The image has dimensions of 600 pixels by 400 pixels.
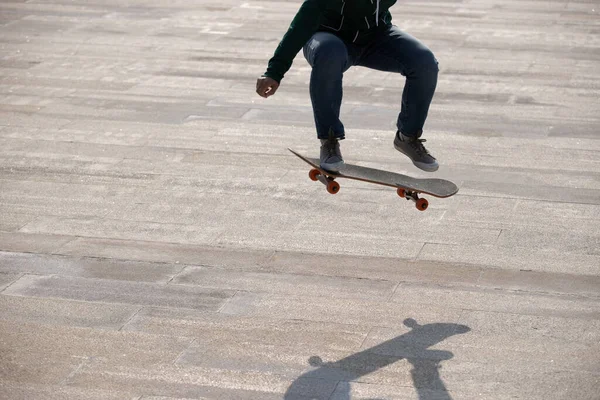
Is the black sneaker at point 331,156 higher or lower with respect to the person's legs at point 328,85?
lower

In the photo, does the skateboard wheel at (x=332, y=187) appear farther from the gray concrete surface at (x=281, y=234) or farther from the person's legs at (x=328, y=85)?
the gray concrete surface at (x=281, y=234)

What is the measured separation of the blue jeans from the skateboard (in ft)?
0.89

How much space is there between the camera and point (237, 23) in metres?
16.8

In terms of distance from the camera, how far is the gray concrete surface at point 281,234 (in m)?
6.74

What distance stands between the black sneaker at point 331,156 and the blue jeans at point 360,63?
5 cm

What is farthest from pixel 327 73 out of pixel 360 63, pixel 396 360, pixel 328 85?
pixel 396 360

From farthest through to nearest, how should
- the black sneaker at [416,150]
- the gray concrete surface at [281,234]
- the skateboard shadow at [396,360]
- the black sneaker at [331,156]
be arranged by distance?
1. the black sneaker at [416,150]
2. the black sneaker at [331,156]
3. the gray concrete surface at [281,234]
4. the skateboard shadow at [396,360]

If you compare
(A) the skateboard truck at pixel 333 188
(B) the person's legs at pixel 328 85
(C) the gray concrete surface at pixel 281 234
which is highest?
(B) the person's legs at pixel 328 85

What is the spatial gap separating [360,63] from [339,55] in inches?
20.9

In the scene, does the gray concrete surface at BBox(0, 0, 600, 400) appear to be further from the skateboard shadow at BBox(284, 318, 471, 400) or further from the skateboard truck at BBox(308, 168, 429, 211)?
the skateboard truck at BBox(308, 168, 429, 211)

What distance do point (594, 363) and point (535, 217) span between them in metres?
2.72

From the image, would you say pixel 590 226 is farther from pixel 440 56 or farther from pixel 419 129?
pixel 440 56

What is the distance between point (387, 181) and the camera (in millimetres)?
7793

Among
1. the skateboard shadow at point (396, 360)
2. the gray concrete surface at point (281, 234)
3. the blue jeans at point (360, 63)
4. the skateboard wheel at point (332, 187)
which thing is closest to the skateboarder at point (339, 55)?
the blue jeans at point (360, 63)
